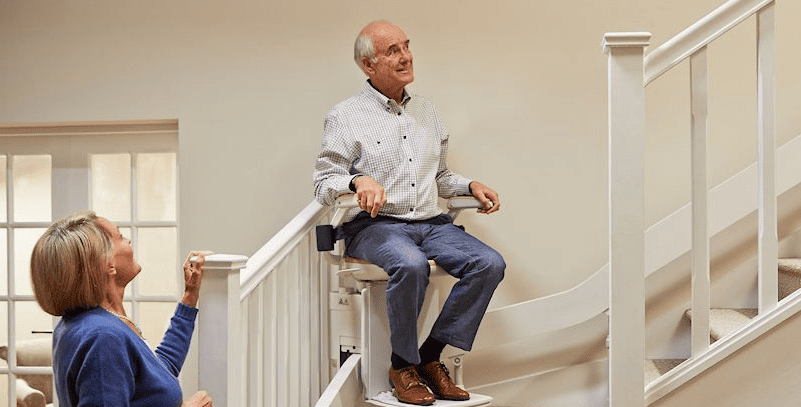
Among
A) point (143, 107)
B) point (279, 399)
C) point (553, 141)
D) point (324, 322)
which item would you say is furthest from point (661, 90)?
point (143, 107)

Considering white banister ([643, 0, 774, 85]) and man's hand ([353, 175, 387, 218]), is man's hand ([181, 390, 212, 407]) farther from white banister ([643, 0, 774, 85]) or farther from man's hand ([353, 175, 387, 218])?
white banister ([643, 0, 774, 85])

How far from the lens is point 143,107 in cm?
→ 375

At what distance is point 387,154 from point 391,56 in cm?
34

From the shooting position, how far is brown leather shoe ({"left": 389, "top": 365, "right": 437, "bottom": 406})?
8.68ft

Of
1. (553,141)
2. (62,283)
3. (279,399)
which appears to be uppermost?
(553,141)

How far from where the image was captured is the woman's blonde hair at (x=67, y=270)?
1.62 metres

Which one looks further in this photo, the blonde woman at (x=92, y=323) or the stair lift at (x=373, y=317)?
the stair lift at (x=373, y=317)

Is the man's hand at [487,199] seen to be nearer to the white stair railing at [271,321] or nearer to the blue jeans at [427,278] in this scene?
the blue jeans at [427,278]

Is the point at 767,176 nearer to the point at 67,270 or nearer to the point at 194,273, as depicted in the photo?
the point at 194,273

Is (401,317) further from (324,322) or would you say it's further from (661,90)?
(661,90)

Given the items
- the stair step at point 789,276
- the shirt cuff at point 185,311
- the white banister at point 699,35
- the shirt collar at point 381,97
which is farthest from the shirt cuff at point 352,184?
the stair step at point 789,276

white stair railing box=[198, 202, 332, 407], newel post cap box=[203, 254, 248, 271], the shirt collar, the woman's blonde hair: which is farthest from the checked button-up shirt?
the woman's blonde hair

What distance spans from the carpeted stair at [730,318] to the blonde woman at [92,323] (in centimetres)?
151

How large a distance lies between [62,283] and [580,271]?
2.34 m
